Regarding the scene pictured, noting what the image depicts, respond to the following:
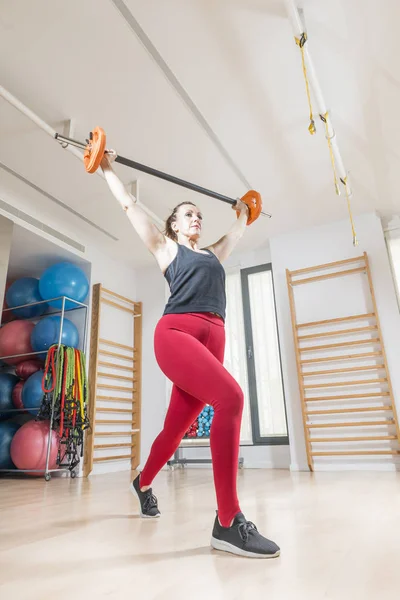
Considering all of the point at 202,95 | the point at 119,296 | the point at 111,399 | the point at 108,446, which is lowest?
the point at 108,446

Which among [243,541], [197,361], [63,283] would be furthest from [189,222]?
[63,283]

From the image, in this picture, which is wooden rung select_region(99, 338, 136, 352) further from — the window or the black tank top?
the black tank top

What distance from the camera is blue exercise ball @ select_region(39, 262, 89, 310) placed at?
407 centimetres

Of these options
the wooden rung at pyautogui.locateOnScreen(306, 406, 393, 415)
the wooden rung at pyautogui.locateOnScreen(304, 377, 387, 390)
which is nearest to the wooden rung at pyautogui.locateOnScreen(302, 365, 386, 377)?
the wooden rung at pyautogui.locateOnScreen(304, 377, 387, 390)

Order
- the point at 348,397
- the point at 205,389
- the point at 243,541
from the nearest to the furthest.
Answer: the point at 243,541 → the point at 205,389 → the point at 348,397

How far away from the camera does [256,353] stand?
4.69 meters

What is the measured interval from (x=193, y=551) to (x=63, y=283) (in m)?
3.33

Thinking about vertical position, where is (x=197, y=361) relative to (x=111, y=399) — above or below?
below

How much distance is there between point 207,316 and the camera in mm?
1420

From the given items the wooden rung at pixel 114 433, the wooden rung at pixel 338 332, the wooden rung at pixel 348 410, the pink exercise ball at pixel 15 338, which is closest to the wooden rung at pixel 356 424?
the wooden rung at pixel 348 410

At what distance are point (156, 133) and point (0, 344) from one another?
2.71 meters

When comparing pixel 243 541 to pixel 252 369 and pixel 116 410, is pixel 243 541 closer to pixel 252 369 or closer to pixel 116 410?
pixel 252 369

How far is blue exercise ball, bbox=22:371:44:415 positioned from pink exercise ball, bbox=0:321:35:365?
34 centimetres

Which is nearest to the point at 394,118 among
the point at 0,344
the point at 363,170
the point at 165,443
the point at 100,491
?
the point at 363,170
